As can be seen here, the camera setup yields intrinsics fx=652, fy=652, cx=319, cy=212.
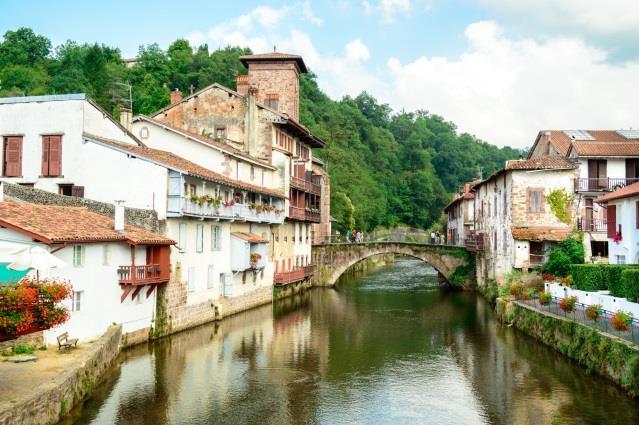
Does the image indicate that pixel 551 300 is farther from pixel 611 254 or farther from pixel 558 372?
pixel 558 372

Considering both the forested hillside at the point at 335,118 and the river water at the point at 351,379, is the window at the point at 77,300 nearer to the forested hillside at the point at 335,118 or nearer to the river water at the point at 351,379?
the river water at the point at 351,379

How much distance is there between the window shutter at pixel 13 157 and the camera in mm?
34594

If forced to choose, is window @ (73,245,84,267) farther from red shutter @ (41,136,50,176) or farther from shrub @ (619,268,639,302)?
shrub @ (619,268,639,302)

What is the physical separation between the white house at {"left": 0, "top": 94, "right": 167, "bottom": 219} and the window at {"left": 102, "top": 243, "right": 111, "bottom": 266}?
5.29m

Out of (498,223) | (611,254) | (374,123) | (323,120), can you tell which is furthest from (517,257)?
(374,123)

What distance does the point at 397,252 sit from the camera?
6300 cm

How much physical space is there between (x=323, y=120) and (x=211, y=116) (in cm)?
6763

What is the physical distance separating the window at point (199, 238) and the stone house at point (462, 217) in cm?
3480

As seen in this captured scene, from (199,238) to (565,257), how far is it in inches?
943

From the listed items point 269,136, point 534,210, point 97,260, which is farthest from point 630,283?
point 269,136

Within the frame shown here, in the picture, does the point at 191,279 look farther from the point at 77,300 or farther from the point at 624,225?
the point at 624,225

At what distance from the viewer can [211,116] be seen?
2032 inches

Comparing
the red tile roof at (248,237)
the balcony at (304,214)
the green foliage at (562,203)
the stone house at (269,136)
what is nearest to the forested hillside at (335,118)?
the stone house at (269,136)

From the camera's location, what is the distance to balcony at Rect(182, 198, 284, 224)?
33.5 m
